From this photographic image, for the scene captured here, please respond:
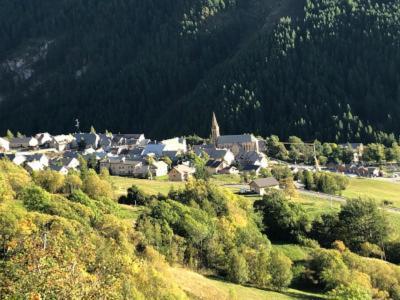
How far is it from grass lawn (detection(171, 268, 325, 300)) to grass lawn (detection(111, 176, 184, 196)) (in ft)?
86.1

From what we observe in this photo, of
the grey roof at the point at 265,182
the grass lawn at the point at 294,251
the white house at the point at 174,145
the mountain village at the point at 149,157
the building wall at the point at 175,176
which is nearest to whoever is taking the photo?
the grass lawn at the point at 294,251

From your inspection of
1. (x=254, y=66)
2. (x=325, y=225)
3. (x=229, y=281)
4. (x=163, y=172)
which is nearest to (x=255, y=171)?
(x=163, y=172)

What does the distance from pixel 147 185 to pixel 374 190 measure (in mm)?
38098

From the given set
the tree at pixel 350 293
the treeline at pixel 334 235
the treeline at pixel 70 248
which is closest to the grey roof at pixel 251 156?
the treeline at pixel 334 235

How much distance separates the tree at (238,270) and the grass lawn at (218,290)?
768mm

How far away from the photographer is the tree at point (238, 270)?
A: 41.6 meters

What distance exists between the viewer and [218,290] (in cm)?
3644

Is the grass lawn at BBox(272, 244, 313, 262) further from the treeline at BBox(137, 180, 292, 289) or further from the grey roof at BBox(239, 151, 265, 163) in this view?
the grey roof at BBox(239, 151, 265, 163)

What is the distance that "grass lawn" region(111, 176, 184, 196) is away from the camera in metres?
67.9

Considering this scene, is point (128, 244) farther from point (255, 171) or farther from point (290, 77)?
point (290, 77)

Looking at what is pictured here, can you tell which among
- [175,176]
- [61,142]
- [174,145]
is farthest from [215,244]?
[61,142]

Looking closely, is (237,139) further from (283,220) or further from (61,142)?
(283,220)

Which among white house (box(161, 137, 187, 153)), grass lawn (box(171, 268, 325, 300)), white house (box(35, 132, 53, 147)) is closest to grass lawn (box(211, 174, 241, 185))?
white house (box(161, 137, 187, 153))

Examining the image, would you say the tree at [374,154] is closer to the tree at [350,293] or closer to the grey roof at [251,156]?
the grey roof at [251,156]
